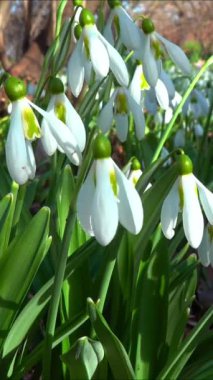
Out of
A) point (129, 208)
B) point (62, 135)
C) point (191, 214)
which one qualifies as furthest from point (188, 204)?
point (62, 135)

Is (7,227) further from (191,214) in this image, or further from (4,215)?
(191,214)

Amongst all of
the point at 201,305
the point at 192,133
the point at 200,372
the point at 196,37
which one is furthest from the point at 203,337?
the point at 196,37

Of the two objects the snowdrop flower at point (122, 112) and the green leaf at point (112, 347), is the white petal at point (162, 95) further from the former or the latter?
the green leaf at point (112, 347)

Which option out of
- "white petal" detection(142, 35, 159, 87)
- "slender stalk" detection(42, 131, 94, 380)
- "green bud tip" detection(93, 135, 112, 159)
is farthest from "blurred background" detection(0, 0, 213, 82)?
"green bud tip" detection(93, 135, 112, 159)

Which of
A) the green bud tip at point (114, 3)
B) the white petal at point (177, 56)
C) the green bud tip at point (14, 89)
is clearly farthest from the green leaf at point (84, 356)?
the green bud tip at point (114, 3)

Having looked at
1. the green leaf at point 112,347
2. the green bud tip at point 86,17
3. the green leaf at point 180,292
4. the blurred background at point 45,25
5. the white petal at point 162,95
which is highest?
the green bud tip at point 86,17
